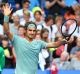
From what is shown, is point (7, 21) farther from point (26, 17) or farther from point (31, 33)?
point (26, 17)

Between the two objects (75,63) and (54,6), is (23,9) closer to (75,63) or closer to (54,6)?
(54,6)

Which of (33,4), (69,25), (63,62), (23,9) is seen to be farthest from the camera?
(33,4)

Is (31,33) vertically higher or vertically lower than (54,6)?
lower

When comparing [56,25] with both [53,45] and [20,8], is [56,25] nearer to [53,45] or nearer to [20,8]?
[20,8]

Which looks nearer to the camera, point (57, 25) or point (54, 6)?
point (57, 25)

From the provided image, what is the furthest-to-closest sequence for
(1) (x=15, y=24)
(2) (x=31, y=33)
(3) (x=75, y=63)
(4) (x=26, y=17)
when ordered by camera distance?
(4) (x=26, y=17) < (1) (x=15, y=24) < (3) (x=75, y=63) < (2) (x=31, y=33)

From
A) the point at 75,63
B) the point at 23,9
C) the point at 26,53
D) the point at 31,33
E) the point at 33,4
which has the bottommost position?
the point at 75,63

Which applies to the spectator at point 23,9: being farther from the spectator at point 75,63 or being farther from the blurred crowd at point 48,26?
the spectator at point 75,63

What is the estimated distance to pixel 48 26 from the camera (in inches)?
443

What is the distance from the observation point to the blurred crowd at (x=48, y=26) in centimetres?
977

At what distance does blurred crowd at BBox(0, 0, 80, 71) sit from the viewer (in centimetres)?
977

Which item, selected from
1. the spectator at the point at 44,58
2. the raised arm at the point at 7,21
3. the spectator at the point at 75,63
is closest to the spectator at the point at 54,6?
the spectator at the point at 44,58

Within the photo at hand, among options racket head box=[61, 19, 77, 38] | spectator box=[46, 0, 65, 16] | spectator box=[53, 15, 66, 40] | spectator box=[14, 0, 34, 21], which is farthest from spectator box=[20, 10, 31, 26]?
racket head box=[61, 19, 77, 38]

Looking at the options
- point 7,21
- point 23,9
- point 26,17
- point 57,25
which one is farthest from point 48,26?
point 7,21
